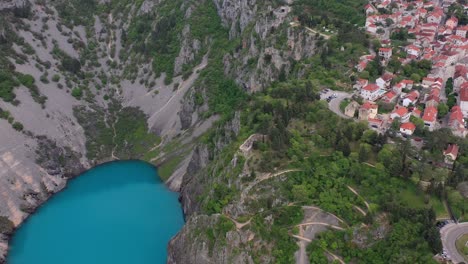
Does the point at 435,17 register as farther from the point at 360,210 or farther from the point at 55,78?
the point at 55,78

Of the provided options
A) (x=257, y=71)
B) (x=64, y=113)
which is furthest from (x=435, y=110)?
(x=64, y=113)

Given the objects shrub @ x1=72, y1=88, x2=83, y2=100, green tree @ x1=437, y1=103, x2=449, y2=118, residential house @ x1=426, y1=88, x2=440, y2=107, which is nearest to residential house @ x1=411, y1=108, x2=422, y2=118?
residential house @ x1=426, y1=88, x2=440, y2=107

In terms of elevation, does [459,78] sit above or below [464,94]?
below

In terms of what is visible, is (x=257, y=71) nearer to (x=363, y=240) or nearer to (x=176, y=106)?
(x=176, y=106)

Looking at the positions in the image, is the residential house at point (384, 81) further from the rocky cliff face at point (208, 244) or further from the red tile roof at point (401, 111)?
the rocky cliff face at point (208, 244)

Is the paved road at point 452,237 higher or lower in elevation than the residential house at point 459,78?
lower

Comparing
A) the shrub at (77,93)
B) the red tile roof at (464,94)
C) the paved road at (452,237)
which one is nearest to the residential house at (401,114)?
the red tile roof at (464,94)

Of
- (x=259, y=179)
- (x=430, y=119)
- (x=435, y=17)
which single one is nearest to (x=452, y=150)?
(x=430, y=119)
